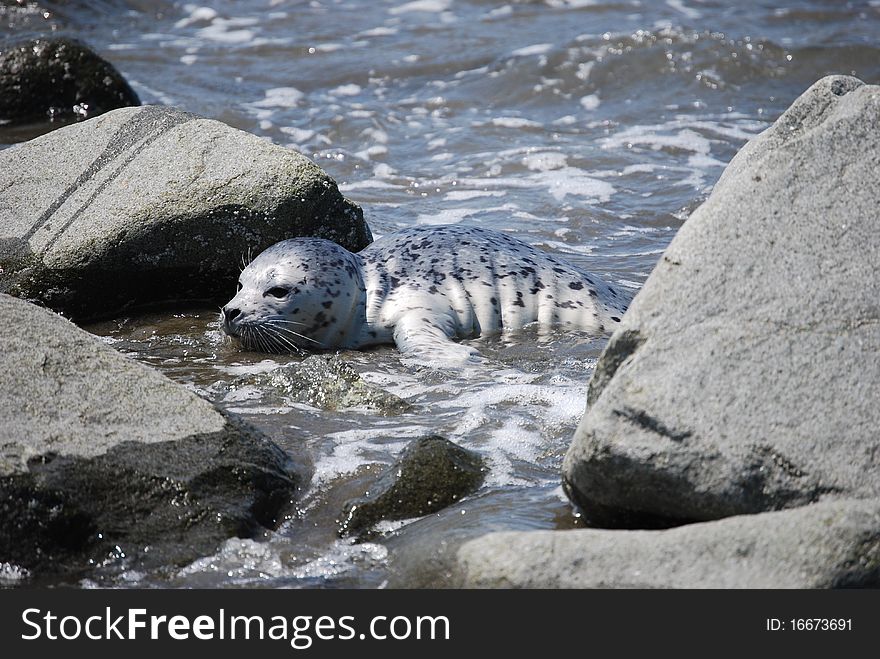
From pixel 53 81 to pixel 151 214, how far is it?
14.7 feet

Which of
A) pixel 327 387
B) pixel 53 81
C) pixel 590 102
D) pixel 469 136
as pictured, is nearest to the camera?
pixel 327 387

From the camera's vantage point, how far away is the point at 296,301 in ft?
19.2

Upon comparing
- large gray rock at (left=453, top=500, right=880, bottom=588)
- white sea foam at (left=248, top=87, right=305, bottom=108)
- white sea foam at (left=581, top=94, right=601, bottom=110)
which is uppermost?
white sea foam at (left=248, top=87, right=305, bottom=108)

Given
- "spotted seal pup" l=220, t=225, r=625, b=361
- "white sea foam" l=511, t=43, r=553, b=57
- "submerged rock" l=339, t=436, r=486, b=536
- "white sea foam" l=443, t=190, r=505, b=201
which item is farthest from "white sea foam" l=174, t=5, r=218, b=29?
"submerged rock" l=339, t=436, r=486, b=536

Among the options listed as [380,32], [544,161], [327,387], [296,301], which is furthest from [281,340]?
[380,32]

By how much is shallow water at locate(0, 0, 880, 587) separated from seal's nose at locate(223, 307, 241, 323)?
189 mm

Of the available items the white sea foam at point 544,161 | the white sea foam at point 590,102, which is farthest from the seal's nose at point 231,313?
the white sea foam at point 590,102

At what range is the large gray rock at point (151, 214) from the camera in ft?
20.0

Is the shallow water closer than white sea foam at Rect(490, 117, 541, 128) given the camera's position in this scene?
Yes

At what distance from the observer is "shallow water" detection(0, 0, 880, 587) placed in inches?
161

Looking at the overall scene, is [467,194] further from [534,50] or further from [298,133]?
[534,50]

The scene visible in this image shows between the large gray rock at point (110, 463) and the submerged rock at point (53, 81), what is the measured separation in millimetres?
6425
